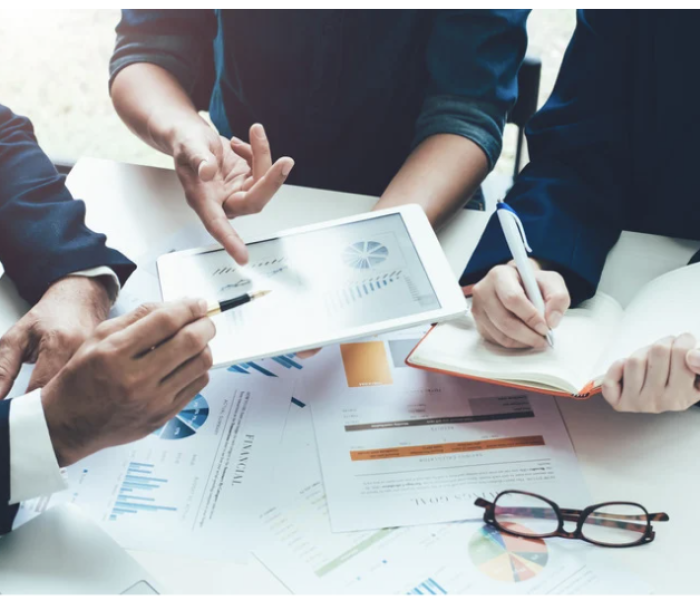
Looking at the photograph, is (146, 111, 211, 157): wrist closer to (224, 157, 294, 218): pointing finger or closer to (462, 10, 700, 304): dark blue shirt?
(224, 157, 294, 218): pointing finger

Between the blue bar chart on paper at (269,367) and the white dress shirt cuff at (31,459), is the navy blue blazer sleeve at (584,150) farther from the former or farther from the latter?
the white dress shirt cuff at (31,459)

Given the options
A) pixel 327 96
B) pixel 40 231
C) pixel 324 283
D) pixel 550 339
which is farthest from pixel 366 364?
pixel 327 96

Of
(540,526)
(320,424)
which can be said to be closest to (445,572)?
(540,526)

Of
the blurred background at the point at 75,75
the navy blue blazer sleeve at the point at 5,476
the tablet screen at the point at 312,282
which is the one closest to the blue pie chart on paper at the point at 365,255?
the tablet screen at the point at 312,282

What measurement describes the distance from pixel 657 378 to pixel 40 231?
0.78 meters

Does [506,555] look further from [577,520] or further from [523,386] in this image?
[523,386]

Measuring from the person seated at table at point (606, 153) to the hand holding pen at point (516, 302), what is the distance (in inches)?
0.6

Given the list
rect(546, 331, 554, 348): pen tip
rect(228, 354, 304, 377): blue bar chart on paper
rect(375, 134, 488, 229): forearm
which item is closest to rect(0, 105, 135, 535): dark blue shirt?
rect(228, 354, 304, 377): blue bar chart on paper

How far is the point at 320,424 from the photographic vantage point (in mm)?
792

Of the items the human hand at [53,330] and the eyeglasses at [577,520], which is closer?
the eyeglasses at [577,520]

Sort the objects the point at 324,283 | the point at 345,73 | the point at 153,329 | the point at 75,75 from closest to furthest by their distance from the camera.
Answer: the point at 153,329
the point at 324,283
the point at 345,73
the point at 75,75

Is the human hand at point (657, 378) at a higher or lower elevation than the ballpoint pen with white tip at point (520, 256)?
lower

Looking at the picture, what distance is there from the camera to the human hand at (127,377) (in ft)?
2.12

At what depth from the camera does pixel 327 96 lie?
4.11 feet
